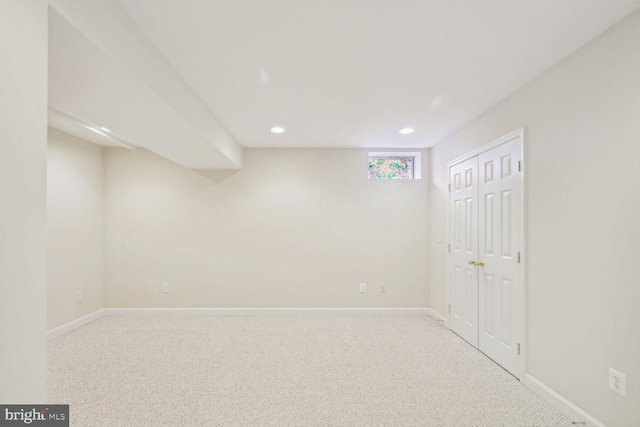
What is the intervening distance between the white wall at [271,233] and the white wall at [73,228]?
10.5 inches

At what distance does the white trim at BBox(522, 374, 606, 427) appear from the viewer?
6.71 feet

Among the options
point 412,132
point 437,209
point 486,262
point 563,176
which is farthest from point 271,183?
point 563,176

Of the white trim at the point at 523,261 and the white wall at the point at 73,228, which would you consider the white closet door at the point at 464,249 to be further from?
the white wall at the point at 73,228

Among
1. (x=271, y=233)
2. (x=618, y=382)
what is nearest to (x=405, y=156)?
(x=271, y=233)

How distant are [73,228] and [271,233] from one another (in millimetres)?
2569

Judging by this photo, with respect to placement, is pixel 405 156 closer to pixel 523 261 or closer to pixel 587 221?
pixel 523 261

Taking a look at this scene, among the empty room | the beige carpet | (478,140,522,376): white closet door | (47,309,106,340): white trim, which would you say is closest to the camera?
the empty room

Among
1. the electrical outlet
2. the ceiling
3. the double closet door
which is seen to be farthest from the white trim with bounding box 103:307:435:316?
the electrical outlet

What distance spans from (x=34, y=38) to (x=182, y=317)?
4191 mm

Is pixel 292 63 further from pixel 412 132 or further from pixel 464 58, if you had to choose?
pixel 412 132

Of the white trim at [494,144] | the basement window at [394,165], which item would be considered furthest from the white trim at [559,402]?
the basement window at [394,165]

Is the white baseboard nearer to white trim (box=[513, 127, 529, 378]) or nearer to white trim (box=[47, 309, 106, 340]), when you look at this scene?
white trim (box=[47, 309, 106, 340])

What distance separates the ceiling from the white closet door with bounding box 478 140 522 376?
2.04 feet

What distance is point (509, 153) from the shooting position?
2.85 metres
